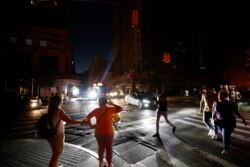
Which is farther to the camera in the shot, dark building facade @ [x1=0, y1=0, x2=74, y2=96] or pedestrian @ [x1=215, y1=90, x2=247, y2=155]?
dark building facade @ [x1=0, y1=0, x2=74, y2=96]

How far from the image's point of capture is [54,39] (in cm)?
4534

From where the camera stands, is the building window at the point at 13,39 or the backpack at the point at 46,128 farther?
the building window at the point at 13,39

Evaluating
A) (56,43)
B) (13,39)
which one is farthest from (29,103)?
(56,43)

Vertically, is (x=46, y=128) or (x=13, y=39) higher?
(x=13, y=39)

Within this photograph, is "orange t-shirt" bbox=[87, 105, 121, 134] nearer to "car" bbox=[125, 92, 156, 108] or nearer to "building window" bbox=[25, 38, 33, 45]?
"car" bbox=[125, 92, 156, 108]

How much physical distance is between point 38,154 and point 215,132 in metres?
6.56

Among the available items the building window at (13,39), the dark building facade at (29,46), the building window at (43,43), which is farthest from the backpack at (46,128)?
the building window at (43,43)

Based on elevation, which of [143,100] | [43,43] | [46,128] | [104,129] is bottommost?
[143,100]

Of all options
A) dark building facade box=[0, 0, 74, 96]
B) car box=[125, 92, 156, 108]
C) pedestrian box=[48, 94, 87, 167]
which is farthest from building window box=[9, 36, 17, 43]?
pedestrian box=[48, 94, 87, 167]

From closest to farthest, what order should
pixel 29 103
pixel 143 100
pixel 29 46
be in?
pixel 29 103, pixel 143 100, pixel 29 46

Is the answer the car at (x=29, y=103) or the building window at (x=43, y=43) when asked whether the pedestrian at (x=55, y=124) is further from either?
the building window at (x=43, y=43)

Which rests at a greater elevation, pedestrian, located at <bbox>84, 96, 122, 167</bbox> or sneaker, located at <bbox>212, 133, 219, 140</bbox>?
pedestrian, located at <bbox>84, 96, 122, 167</bbox>

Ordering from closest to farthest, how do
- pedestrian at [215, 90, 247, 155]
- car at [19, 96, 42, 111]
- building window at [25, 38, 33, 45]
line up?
pedestrian at [215, 90, 247, 155]
car at [19, 96, 42, 111]
building window at [25, 38, 33, 45]

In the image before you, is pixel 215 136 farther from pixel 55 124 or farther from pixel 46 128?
pixel 46 128
